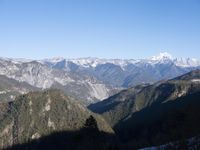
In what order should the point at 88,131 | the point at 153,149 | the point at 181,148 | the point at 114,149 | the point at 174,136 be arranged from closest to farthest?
the point at 181,148, the point at 153,149, the point at 174,136, the point at 114,149, the point at 88,131

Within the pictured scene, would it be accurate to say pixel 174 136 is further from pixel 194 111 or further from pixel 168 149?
pixel 168 149

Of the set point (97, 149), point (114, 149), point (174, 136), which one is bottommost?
point (97, 149)

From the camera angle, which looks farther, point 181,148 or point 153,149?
point 153,149

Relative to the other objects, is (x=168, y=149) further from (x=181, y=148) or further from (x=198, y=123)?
(x=198, y=123)

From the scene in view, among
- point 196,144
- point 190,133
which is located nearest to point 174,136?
point 190,133

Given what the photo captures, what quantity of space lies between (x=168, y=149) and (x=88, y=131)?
7321 centimetres

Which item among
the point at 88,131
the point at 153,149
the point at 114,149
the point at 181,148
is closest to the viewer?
the point at 181,148

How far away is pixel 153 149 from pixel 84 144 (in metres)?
67.6

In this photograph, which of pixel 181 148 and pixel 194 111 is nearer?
pixel 181 148

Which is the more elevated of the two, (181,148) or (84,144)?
(181,148)

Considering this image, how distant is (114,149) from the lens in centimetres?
9550

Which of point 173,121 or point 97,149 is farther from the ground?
point 173,121

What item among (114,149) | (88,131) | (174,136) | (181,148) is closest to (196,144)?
(181,148)

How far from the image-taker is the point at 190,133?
239ft
